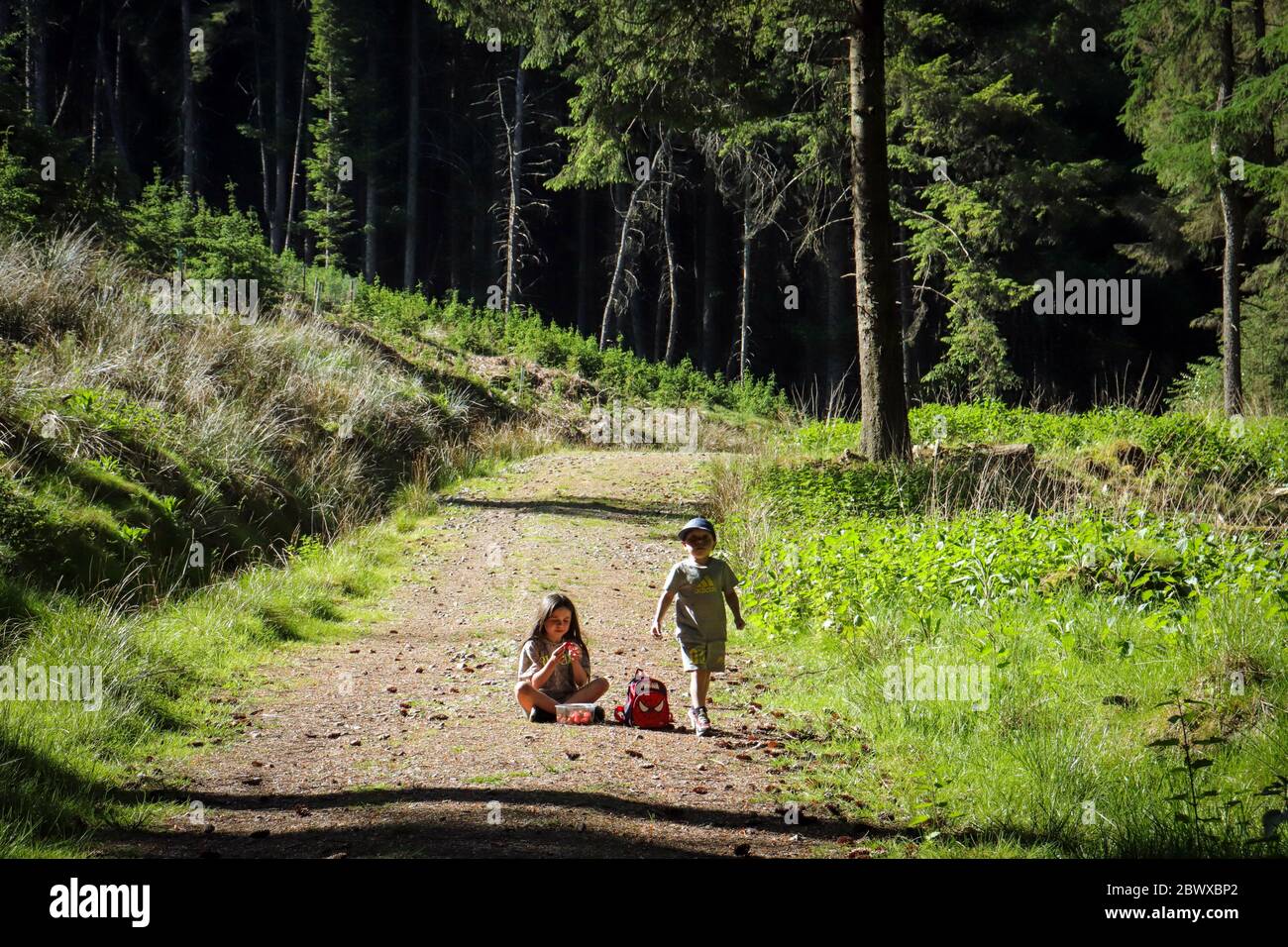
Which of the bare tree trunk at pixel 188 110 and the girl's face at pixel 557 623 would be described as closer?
the girl's face at pixel 557 623

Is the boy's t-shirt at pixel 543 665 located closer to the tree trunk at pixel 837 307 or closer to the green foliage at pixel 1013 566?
the green foliage at pixel 1013 566

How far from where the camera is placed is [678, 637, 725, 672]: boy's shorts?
6.53m

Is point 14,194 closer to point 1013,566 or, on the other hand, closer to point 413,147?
point 1013,566

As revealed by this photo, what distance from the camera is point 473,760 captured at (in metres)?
5.77

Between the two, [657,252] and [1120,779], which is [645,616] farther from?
[657,252]

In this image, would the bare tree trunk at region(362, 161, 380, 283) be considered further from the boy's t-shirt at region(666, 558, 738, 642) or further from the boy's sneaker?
the boy's sneaker

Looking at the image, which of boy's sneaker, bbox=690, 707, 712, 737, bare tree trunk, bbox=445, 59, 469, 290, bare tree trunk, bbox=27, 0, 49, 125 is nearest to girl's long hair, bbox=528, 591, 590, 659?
boy's sneaker, bbox=690, 707, 712, 737

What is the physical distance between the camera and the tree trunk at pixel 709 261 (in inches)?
1555

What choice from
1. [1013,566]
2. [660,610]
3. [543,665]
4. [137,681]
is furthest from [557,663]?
[1013,566]

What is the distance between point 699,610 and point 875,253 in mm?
7635

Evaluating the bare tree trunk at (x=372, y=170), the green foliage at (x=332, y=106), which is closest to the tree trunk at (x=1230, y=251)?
the green foliage at (x=332, y=106)

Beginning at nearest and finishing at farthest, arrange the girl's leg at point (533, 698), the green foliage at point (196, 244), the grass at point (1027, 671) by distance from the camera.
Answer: the grass at point (1027, 671) < the girl's leg at point (533, 698) < the green foliage at point (196, 244)

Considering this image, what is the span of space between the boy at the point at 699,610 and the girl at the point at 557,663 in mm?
609
